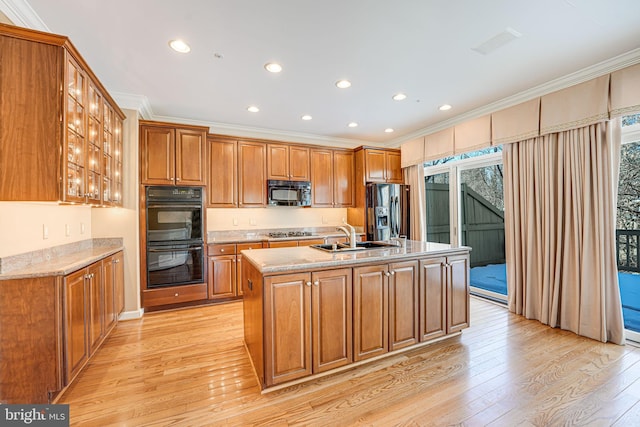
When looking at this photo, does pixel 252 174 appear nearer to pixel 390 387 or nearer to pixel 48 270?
pixel 48 270

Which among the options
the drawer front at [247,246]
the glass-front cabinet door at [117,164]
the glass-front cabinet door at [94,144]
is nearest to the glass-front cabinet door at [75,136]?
the glass-front cabinet door at [94,144]

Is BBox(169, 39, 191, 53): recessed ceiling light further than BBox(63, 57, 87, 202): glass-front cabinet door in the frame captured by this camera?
Yes

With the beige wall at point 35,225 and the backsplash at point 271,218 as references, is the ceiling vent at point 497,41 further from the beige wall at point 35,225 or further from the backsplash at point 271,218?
the beige wall at point 35,225

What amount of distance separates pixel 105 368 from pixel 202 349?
2.49ft

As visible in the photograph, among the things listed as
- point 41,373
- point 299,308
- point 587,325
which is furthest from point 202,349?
point 587,325

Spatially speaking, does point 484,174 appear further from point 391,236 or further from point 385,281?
point 385,281

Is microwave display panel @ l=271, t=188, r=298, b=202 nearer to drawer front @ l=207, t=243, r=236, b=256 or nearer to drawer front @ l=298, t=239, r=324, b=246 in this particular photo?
drawer front @ l=298, t=239, r=324, b=246

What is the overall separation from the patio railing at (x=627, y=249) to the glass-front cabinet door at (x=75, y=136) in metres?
5.09

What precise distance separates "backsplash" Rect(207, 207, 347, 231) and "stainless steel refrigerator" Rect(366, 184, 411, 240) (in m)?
0.87

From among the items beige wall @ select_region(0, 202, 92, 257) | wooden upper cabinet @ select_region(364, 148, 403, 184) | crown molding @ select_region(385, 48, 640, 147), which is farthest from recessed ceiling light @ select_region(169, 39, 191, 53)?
crown molding @ select_region(385, 48, 640, 147)

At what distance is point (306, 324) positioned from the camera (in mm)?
2082

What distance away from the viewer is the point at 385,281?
93.9 inches

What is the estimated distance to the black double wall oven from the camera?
144 inches

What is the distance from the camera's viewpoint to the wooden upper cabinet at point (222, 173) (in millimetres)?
4238
